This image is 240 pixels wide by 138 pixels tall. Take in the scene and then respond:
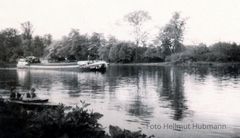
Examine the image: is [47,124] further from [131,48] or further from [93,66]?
[131,48]

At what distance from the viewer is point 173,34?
13300 cm

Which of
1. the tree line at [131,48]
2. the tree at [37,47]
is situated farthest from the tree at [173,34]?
the tree at [37,47]

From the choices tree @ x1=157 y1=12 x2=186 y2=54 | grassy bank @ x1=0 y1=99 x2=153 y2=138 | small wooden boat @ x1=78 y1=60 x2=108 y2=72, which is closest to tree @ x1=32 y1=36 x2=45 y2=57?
tree @ x1=157 y1=12 x2=186 y2=54

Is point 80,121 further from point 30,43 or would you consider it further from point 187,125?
point 30,43

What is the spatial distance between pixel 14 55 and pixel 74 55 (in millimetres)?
27816

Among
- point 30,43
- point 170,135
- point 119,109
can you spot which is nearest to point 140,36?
point 30,43

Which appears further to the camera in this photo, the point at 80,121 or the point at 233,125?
the point at 233,125

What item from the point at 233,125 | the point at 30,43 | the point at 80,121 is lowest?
the point at 233,125

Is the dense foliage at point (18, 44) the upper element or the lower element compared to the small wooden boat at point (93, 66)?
upper

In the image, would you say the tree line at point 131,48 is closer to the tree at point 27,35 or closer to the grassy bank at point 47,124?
the tree at point 27,35

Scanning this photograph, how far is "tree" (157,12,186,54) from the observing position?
5251 inches

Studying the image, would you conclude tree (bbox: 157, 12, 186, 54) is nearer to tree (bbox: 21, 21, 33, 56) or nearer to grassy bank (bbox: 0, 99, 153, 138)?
tree (bbox: 21, 21, 33, 56)

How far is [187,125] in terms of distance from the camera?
70.6ft

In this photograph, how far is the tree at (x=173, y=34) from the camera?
133m
